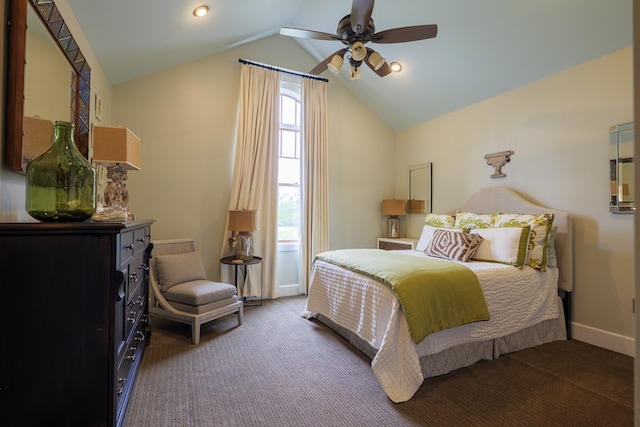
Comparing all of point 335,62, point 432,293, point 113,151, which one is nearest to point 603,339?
point 432,293

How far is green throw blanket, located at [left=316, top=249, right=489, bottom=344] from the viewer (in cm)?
202

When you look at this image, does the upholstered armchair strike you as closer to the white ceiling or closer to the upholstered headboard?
the white ceiling

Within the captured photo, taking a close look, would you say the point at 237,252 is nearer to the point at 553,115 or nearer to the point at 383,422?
the point at 383,422

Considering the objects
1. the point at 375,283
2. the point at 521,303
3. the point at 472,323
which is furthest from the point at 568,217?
the point at 375,283

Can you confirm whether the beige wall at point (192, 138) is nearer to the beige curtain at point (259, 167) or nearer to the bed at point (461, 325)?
the beige curtain at point (259, 167)

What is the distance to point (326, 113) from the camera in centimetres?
471

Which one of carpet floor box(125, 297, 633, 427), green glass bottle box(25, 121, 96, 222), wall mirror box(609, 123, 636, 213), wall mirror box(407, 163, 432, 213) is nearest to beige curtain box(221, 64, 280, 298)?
carpet floor box(125, 297, 633, 427)

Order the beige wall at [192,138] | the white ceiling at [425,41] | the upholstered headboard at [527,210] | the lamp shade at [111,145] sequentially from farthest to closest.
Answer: the beige wall at [192,138]
the upholstered headboard at [527,210]
the white ceiling at [425,41]
the lamp shade at [111,145]

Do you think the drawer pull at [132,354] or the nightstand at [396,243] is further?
the nightstand at [396,243]

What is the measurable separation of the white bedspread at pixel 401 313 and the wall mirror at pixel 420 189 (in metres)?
1.97

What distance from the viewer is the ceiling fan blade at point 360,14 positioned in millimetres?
2148

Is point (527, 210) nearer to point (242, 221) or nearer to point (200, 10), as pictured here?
point (242, 221)

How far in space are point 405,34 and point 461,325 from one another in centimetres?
229

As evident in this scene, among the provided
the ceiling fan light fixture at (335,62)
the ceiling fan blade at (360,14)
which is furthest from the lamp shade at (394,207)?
the ceiling fan blade at (360,14)
